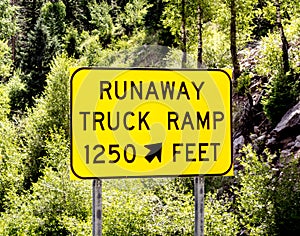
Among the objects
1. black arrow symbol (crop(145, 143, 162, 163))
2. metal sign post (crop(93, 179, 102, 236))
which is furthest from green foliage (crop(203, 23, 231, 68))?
metal sign post (crop(93, 179, 102, 236))

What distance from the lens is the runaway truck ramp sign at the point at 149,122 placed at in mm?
2395

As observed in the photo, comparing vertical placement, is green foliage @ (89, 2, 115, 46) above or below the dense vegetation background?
above

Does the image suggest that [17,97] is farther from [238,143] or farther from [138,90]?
[138,90]

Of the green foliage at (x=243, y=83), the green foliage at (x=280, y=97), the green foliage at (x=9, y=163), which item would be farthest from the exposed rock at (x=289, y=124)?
the green foliage at (x=9, y=163)

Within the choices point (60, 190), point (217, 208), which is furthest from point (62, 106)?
point (217, 208)

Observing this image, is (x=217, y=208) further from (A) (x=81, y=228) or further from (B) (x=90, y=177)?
(B) (x=90, y=177)

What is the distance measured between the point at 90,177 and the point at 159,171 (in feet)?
1.10

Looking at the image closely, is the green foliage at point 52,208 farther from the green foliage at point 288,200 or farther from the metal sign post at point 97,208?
the metal sign post at point 97,208

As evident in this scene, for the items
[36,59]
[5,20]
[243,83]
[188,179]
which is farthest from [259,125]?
[36,59]

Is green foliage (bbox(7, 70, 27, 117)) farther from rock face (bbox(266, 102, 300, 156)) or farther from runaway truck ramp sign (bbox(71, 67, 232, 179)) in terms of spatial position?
runaway truck ramp sign (bbox(71, 67, 232, 179))

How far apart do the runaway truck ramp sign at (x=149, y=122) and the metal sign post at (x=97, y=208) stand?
69 mm

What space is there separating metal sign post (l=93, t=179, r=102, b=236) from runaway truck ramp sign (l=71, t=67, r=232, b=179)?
2.7 inches

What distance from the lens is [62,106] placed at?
23.5 metres

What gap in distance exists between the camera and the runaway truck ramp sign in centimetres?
239
